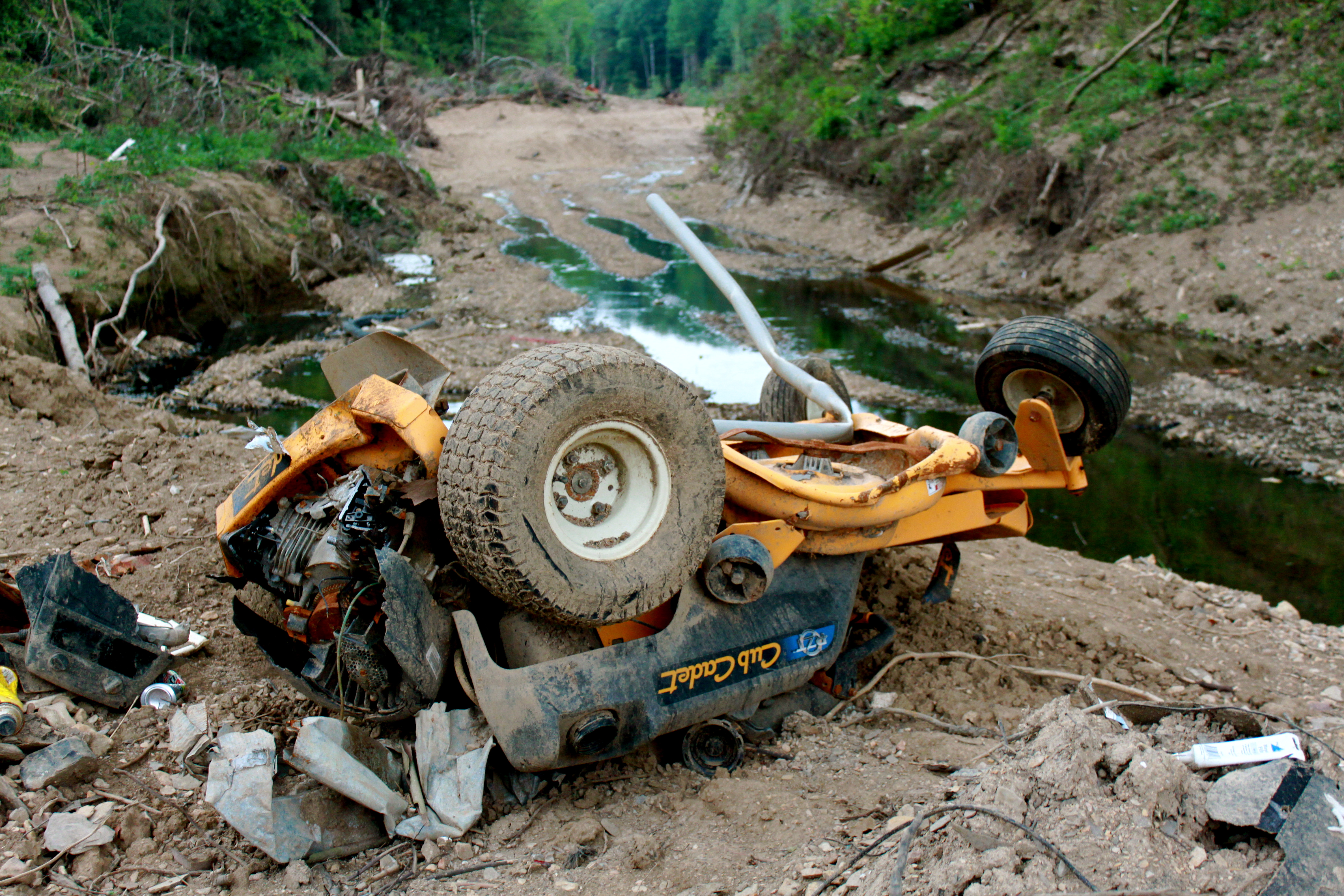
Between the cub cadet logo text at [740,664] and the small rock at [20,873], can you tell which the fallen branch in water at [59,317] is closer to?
the small rock at [20,873]

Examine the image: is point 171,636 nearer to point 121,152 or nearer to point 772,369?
point 772,369

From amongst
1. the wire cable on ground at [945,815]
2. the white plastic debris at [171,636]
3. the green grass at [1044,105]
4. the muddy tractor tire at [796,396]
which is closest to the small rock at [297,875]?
the white plastic debris at [171,636]

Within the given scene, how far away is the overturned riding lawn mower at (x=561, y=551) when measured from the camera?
9.30 feet

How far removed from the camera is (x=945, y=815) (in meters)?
2.72

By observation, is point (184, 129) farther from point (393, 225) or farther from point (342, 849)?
point (342, 849)

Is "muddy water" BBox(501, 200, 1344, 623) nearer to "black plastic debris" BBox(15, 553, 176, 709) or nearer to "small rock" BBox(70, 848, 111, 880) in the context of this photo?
"black plastic debris" BBox(15, 553, 176, 709)

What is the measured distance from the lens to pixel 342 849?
2.80m

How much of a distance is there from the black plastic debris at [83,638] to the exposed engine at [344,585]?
1.50 feet

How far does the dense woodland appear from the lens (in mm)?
24672

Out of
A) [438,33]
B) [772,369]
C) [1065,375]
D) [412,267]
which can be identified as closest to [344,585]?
[772,369]

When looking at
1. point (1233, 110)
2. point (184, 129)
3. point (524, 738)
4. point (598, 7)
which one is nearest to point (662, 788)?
point (524, 738)

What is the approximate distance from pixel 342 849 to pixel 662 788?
1.11 m

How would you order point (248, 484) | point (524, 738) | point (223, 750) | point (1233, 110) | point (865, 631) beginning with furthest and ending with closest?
point (1233, 110) < point (865, 631) < point (248, 484) < point (524, 738) < point (223, 750)

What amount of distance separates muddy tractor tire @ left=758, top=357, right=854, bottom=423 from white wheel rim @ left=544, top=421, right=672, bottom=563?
6.13 feet
